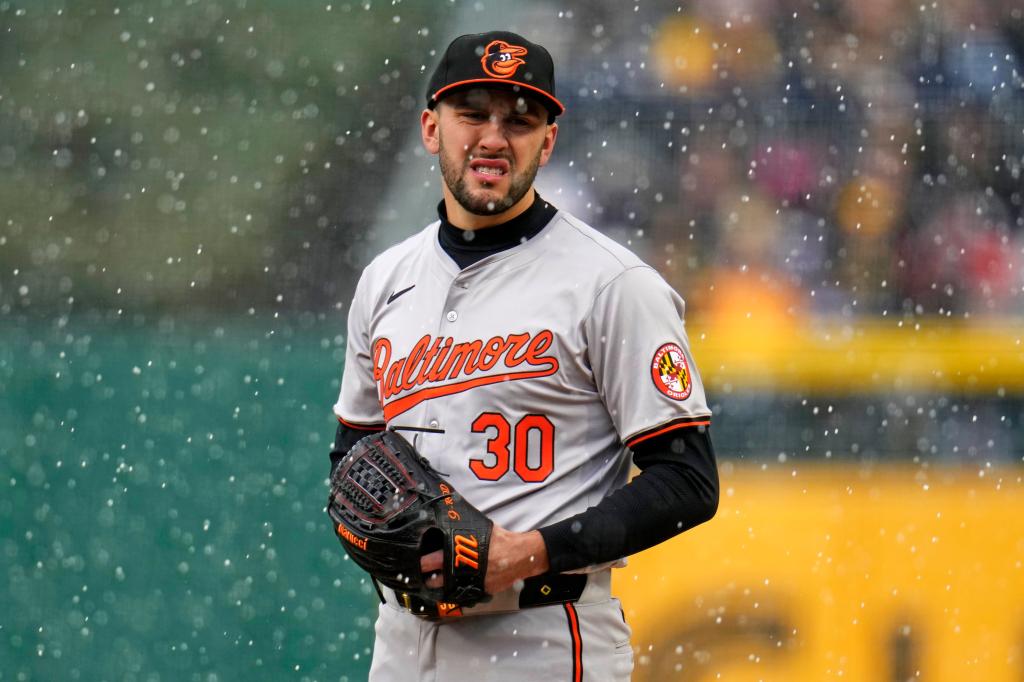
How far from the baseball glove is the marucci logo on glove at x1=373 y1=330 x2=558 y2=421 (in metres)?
0.10

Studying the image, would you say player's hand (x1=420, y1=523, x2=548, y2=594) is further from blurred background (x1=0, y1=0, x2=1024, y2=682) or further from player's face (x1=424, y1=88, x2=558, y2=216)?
blurred background (x1=0, y1=0, x2=1024, y2=682)

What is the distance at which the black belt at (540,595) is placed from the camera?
69.7 inches

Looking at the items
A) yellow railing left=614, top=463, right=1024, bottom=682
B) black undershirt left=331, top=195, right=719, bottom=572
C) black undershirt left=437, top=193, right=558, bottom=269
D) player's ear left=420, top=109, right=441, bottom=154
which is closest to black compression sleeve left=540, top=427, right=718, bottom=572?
black undershirt left=331, top=195, right=719, bottom=572

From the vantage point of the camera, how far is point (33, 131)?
3.38 meters

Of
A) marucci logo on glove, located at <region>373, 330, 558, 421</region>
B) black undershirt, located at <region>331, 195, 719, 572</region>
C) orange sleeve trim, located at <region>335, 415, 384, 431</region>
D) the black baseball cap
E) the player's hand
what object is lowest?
the player's hand

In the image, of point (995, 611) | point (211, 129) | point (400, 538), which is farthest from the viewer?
point (211, 129)

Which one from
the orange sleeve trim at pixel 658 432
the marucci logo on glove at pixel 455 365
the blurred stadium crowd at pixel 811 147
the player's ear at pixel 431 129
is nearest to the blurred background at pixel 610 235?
the blurred stadium crowd at pixel 811 147

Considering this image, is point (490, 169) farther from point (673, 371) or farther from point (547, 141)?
point (673, 371)

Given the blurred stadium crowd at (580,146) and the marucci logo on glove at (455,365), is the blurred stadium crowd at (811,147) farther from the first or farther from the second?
the marucci logo on glove at (455,365)

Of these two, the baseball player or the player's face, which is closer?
the baseball player

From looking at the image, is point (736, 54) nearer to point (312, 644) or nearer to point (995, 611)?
point (995, 611)

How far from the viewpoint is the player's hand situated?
5.48ft

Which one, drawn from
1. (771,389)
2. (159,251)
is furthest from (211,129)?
(771,389)

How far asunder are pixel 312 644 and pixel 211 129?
144cm
